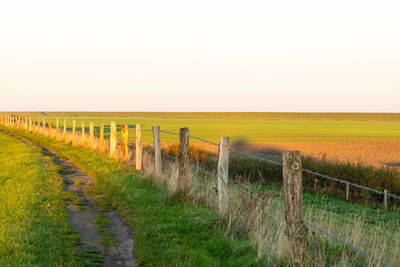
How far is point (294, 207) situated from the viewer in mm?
5832

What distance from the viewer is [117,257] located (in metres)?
6.71

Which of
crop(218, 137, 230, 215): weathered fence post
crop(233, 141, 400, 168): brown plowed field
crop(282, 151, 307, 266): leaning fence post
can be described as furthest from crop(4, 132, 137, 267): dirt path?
crop(233, 141, 400, 168): brown plowed field

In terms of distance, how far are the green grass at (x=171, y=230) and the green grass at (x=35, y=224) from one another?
91 cm

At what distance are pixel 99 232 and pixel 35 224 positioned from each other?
130 cm

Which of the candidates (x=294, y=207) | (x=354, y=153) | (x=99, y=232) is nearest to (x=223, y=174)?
(x=99, y=232)

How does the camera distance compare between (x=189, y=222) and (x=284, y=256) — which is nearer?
(x=284, y=256)

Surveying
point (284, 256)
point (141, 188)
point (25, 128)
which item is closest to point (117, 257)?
point (284, 256)

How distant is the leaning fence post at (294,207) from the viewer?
5.73 metres

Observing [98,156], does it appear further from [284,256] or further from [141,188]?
[284,256]

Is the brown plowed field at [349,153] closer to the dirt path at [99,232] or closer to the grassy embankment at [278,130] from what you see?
the grassy embankment at [278,130]

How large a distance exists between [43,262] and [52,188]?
5771mm

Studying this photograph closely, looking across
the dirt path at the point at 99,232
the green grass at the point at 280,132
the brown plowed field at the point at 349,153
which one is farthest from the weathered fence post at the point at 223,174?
the green grass at the point at 280,132

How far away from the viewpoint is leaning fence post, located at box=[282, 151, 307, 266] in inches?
226

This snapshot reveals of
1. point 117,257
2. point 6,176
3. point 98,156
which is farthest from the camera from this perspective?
point 98,156
